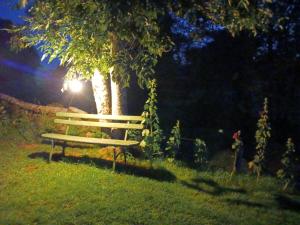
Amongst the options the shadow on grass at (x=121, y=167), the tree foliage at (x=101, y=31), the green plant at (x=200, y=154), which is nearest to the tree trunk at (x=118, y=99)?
the tree foliage at (x=101, y=31)

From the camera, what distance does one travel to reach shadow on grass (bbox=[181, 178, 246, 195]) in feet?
26.6

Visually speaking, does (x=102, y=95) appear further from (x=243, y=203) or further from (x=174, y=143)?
(x=243, y=203)

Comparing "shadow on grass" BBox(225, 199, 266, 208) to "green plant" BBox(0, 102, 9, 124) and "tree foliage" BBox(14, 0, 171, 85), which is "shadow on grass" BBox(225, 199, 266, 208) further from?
"green plant" BBox(0, 102, 9, 124)

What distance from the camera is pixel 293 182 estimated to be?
900 centimetres

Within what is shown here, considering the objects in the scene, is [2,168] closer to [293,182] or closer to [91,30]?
[91,30]

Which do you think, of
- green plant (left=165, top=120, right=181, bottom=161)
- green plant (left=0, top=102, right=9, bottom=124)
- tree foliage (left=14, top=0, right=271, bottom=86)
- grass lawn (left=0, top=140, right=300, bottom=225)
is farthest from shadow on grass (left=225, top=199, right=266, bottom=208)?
green plant (left=0, top=102, right=9, bottom=124)

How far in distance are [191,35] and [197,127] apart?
122 inches

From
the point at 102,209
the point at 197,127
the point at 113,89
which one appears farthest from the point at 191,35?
the point at 102,209

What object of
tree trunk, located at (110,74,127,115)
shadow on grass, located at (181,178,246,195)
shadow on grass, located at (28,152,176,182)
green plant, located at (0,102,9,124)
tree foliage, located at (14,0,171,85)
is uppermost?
tree foliage, located at (14,0,171,85)

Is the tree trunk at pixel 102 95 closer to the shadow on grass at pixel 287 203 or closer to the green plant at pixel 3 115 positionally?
the green plant at pixel 3 115

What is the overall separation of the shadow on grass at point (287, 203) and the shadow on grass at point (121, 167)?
2.11m

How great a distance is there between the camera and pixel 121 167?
9.06 metres

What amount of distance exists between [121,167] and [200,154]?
1.91m

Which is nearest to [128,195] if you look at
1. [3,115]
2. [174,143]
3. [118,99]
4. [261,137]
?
[174,143]
